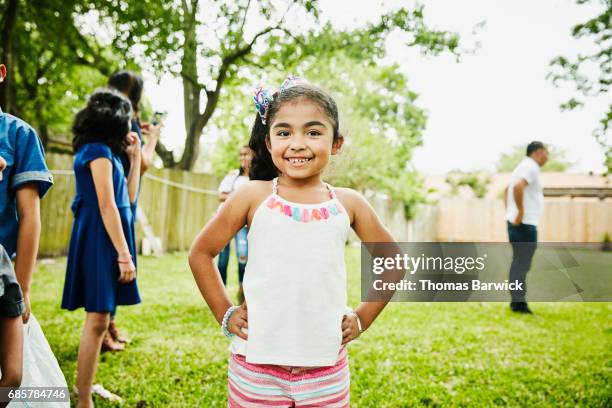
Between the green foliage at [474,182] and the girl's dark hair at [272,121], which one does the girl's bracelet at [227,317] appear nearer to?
the girl's dark hair at [272,121]

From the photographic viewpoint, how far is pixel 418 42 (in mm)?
8477

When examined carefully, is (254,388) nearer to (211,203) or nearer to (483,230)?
(211,203)

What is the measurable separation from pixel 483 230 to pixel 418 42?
44.0 feet

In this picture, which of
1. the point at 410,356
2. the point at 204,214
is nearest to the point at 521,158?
the point at 204,214

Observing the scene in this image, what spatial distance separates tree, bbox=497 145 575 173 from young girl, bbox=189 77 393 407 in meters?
59.6

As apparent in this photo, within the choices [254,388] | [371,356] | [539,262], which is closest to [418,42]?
[539,262]

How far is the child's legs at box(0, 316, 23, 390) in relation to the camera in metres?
1.10

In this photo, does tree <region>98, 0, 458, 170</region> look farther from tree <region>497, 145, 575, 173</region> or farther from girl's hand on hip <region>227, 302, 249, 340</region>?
tree <region>497, 145, 575, 173</region>

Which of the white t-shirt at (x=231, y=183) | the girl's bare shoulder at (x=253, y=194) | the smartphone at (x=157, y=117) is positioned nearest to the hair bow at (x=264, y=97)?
the girl's bare shoulder at (x=253, y=194)

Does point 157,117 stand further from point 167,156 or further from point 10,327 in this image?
point 167,156

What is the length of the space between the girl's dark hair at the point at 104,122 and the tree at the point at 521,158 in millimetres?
59223

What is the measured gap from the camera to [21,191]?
1.61 meters

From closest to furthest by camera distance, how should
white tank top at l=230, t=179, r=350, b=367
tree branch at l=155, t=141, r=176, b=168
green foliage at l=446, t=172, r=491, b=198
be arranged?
white tank top at l=230, t=179, r=350, b=367, tree branch at l=155, t=141, r=176, b=168, green foliage at l=446, t=172, r=491, b=198

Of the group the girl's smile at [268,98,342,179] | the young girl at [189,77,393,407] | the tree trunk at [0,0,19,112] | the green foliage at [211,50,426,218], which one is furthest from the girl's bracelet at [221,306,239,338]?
the green foliage at [211,50,426,218]
